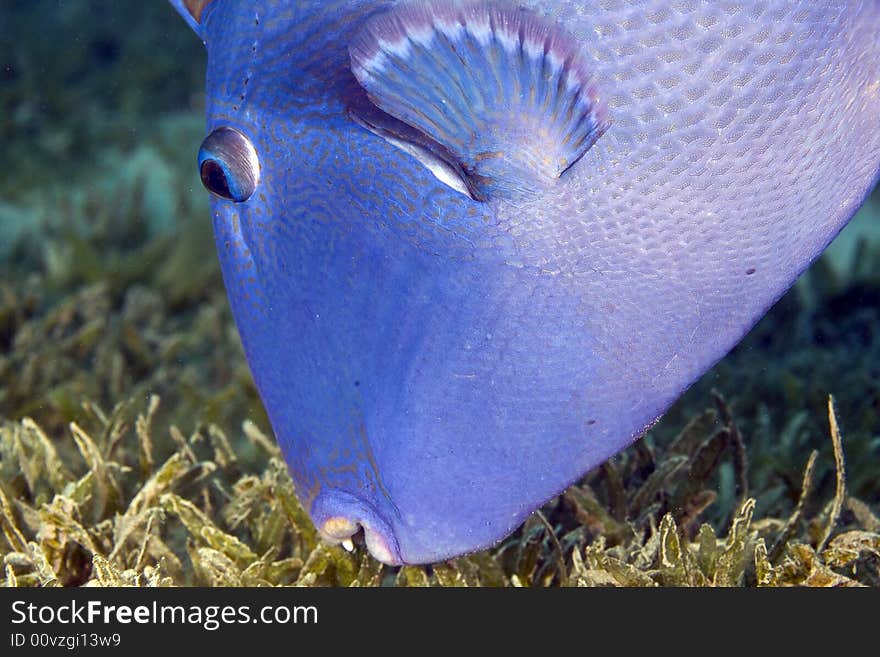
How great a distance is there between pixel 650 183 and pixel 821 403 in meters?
1.83

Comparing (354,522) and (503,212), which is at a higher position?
(503,212)

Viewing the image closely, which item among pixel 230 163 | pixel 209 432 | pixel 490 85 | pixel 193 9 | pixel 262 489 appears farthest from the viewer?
pixel 209 432

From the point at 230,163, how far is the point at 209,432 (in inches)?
53.2

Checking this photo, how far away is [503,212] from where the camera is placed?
126 centimetres

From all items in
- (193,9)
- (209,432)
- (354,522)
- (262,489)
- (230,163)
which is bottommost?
(209,432)

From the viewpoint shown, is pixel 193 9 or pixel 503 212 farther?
pixel 193 9

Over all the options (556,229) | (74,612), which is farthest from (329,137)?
(74,612)

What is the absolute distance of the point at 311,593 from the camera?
1.69 m

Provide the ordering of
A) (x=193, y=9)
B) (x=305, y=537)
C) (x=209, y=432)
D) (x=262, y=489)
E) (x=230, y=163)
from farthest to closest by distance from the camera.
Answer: (x=209, y=432) < (x=262, y=489) < (x=305, y=537) < (x=193, y=9) < (x=230, y=163)

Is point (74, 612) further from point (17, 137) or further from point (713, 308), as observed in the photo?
point (17, 137)

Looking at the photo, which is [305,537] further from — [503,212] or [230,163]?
[503,212]

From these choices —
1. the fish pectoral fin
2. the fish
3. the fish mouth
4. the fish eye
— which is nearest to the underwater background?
the fish mouth

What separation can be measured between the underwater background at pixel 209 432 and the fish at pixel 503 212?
22.9 inches

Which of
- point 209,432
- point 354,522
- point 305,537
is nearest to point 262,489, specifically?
point 305,537
